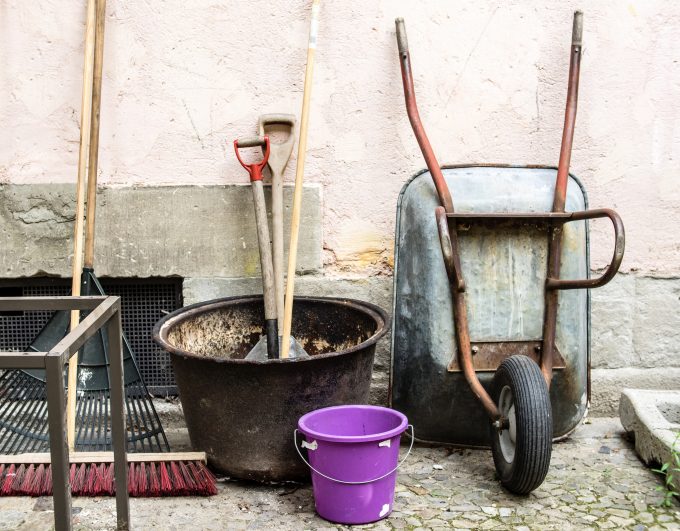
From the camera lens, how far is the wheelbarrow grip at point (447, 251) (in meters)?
2.44

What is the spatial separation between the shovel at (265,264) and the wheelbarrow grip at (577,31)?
1.27 metres

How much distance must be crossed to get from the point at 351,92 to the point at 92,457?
1.72m

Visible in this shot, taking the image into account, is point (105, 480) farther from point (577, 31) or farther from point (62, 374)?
point (577, 31)

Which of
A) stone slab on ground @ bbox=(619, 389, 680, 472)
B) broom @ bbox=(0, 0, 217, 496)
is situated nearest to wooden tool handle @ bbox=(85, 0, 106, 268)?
broom @ bbox=(0, 0, 217, 496)

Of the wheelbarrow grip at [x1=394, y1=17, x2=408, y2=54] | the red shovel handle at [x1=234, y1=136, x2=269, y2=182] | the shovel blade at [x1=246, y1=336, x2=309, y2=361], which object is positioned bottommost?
the shovel blade at [x1=246, y1=336, x2=309, y2=361]

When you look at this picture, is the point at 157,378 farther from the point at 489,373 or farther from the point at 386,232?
the point at 489,373

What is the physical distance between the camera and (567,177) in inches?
112

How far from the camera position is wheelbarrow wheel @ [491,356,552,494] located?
2.36 m

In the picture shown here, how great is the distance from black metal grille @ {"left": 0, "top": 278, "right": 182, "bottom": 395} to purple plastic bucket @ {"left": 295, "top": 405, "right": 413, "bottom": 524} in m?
1.07

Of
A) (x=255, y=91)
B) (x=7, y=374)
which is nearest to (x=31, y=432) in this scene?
(x=7, y=374)

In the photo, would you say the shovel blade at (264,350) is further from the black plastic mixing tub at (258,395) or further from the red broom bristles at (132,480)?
the red broom bristles at (132,480)

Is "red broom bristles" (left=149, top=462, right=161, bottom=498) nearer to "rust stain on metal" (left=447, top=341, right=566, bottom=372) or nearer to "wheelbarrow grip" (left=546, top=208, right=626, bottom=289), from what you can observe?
"rust stain on metal" (left=447, top=341, right=566, bottom=372)

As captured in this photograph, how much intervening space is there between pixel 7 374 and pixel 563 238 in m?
2.27

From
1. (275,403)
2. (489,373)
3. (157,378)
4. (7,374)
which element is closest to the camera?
(275,403)
